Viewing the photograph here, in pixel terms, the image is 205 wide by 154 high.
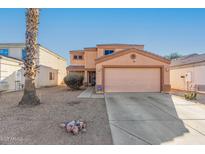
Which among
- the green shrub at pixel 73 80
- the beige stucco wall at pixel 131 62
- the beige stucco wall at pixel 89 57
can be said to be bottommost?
the green shrub at pixel 73 80

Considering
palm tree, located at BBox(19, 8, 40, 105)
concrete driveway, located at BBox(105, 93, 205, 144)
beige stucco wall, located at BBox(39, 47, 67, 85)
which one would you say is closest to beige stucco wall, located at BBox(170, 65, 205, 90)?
concrete driveway, located at BBox(105, 93, 205, 144)

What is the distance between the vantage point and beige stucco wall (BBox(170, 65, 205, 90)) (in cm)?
1447

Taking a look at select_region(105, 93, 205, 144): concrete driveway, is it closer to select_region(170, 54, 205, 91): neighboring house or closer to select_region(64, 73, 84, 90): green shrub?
select_region(170, 54, 205, 91): neighboring house

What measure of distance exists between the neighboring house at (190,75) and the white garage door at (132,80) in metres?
4.89

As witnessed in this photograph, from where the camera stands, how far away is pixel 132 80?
13359mm

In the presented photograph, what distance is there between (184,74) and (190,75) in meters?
1.36

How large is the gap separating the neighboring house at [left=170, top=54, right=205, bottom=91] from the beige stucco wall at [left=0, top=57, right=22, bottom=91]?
19956mm

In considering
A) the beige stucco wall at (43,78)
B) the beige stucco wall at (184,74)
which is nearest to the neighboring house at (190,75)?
the beige stucco wall at (184,74)

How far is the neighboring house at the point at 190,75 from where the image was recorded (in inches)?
571

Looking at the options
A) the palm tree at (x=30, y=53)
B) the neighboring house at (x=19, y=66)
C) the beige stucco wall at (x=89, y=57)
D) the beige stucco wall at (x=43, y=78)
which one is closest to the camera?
the palm tree at (x=30, y=53)

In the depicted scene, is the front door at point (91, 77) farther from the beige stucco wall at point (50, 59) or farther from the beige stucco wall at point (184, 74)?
the beige stucco wall at point (184, 74)

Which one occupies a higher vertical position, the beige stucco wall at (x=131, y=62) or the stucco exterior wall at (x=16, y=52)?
the stucco exterior wall at (x=16, y=52)

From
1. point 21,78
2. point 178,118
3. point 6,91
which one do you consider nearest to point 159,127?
point 178,118

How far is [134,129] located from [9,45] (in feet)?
70.9
